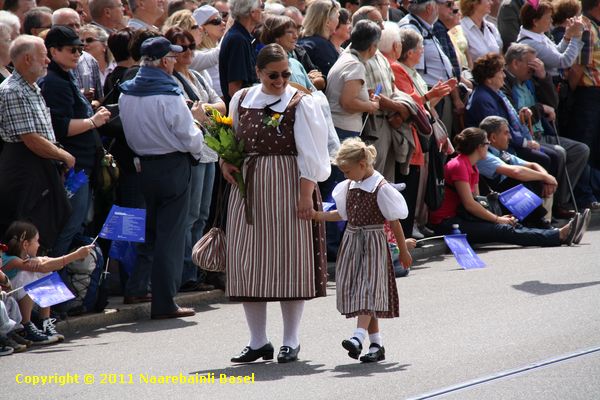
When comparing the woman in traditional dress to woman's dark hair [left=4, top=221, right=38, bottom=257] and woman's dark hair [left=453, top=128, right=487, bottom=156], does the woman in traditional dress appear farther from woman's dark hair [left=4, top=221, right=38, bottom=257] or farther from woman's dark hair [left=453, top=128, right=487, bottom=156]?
woman's dark hair [left=453, top=128, right=487, bottom=156]

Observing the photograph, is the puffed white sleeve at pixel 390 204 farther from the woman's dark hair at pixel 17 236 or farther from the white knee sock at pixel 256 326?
the woman's dark hair at pixel 17 236

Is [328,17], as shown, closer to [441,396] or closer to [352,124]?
[352,124]

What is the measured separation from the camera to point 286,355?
342 inches

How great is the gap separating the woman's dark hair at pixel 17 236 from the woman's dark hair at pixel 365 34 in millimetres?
4076

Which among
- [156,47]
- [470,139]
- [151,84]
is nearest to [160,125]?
[151,84]

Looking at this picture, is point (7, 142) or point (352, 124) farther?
point (352, 124)

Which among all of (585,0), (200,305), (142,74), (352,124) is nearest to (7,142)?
(142,74)

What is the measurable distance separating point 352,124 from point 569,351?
179 inches

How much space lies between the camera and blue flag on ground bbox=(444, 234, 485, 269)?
1222 cm

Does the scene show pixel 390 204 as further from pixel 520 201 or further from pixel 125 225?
pixel 520 201

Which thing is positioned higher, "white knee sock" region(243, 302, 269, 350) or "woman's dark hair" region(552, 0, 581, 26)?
"woman's dark hair" region(552, 0, 581, 26)

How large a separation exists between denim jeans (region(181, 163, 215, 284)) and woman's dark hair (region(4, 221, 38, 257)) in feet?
5.54

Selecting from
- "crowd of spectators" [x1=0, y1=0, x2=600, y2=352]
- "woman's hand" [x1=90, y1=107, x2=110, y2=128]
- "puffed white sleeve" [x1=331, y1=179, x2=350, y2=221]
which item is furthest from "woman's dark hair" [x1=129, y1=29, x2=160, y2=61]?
"puffed white sleeve" [x1=331, y1=179, x2=350, y2=221]

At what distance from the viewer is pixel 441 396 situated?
735 cm
